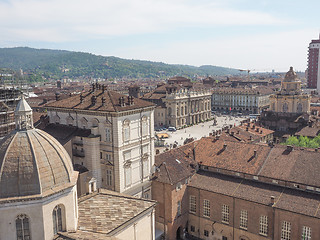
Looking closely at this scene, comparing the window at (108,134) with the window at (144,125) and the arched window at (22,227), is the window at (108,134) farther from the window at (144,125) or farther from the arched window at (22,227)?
the arched window at (22,227)

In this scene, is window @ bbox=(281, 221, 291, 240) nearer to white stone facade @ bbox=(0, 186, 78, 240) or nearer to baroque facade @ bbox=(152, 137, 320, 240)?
baroque facade @ bbox=(152, 137, 320, 240)

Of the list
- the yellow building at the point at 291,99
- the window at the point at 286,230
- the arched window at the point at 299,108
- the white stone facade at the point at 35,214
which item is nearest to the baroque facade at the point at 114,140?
the white stone facade at the point at 35,214

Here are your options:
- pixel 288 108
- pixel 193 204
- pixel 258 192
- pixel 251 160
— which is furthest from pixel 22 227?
pixel 288 108

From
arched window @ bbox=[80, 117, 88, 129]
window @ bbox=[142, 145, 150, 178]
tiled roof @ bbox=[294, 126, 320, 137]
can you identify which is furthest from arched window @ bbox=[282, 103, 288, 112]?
arched window @ bbox=[80, 117, 88, 129]

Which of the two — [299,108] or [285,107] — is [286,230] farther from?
[285,107]

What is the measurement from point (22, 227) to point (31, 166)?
14.8ft

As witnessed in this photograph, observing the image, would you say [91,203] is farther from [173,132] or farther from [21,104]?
[173,132]

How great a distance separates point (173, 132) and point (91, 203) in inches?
3826

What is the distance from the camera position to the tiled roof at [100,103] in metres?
44.6

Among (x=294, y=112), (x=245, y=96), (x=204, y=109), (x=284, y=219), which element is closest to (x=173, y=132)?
(x=204, y=109)

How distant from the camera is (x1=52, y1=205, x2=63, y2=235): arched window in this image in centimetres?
2441

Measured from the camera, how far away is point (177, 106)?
448 feet

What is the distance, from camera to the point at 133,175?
46.7 m

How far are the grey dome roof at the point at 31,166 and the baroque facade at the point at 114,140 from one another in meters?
18.3
